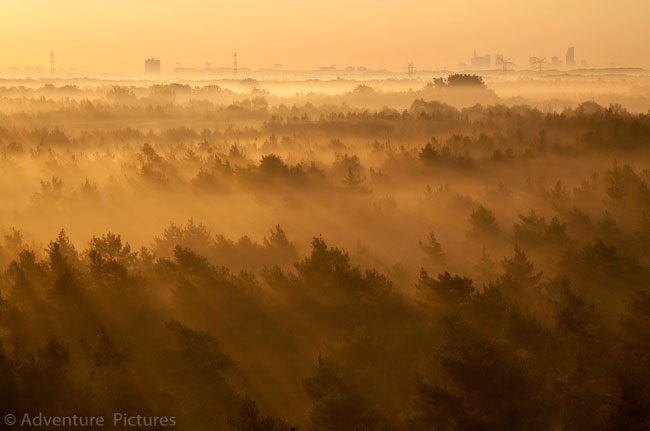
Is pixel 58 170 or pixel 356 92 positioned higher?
→ pixel 356 92

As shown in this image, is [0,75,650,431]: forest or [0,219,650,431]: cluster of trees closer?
[0,219,650,431]: cluster of trees

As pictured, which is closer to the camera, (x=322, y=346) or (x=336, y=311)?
(x=322, y=346)

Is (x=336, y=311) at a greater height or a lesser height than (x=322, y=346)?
greater

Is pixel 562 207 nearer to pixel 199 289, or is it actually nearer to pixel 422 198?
pixel 422 198

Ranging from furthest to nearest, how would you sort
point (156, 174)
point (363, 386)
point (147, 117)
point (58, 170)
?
point (147, 117) → point (58, 170) → point (156, 174) → point (363, 386)

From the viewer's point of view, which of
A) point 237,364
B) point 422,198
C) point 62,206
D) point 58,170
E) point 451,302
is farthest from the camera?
point 58,170

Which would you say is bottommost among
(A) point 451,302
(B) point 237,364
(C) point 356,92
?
(B) point 237,364

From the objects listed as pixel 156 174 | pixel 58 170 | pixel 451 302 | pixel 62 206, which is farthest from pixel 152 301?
pixel 58 170

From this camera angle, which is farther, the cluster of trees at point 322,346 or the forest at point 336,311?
the forest at point 336,311

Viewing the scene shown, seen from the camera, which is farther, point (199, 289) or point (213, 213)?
point (213, 213)

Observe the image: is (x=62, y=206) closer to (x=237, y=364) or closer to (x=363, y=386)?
(x=237, y=364)
